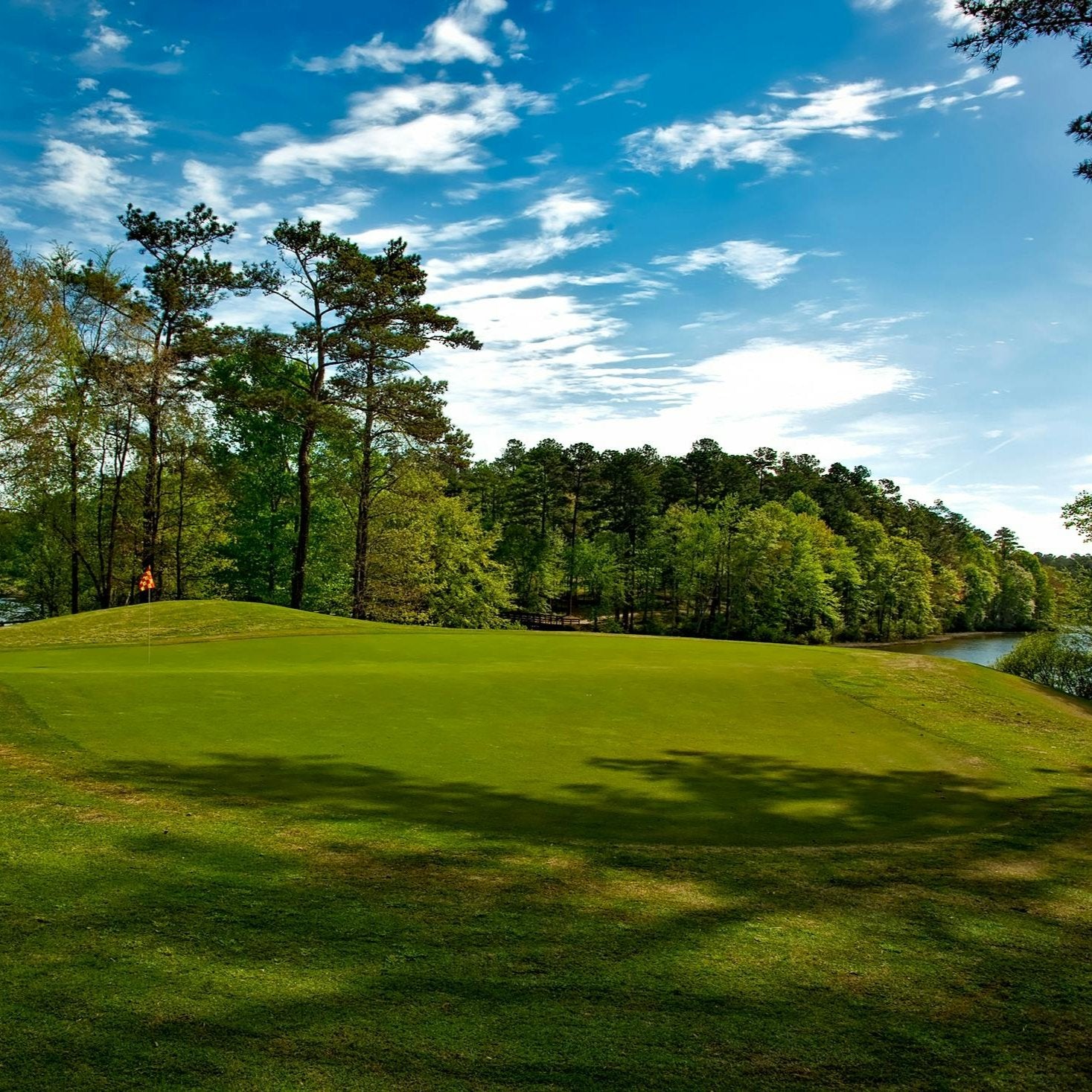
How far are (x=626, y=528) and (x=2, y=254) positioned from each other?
5832 centimetres

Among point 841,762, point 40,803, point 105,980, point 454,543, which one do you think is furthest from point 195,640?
point 454,543

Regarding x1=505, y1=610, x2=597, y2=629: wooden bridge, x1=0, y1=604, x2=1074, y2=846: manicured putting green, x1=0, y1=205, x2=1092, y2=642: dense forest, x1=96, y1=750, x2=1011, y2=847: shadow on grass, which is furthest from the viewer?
x1=505, y1=610, x2=597, y2=629: wooden bridge

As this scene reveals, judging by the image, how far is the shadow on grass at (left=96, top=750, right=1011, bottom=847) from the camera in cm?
657

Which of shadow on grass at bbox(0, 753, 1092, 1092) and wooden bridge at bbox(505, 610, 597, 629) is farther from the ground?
shadow on grass at bbox(0, 753, 1092, 1092)

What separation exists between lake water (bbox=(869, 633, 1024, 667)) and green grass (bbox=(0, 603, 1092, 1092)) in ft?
178

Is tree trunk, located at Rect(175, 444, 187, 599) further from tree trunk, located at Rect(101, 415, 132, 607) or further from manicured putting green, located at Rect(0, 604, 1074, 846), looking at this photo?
manicured putting green, located at Rect(0, 604, 1074, 846)

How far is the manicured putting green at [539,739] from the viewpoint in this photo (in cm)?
712

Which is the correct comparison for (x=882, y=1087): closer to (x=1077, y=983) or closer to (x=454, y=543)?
(x=1077, y=983)

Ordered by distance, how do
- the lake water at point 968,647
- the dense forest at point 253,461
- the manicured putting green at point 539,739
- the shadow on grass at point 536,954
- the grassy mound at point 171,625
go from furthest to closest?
the lake water at point 968,647 < the dense forest at point 253,461 < the grassy mound at point 171,625 < the manicured putting green at point 539,739 < the shadow on grass at point 536,954

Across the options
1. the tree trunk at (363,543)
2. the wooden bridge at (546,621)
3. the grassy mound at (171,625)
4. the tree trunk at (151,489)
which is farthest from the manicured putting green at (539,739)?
the wooden bridge at (546,621)

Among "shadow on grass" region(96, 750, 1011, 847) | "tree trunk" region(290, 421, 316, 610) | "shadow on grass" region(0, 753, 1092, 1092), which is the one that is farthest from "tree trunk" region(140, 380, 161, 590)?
"shadow on grass" region(0, 753, 1092, 1092)

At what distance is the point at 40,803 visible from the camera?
621cm

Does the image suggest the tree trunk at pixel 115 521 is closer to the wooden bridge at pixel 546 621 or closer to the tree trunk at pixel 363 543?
the tree trunk at pixel 363 543

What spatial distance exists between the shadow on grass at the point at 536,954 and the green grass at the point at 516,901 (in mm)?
20
